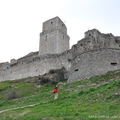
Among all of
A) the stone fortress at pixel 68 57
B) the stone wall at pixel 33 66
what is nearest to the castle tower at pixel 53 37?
the stone fortress at pixel 68 57

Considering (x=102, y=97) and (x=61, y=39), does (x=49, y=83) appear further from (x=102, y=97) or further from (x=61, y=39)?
(x=61, y=39)

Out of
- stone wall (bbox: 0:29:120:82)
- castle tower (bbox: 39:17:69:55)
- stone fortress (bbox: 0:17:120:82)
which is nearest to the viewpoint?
stone wall (bbox: 0:29:120:82)

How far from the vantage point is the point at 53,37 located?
146 ft

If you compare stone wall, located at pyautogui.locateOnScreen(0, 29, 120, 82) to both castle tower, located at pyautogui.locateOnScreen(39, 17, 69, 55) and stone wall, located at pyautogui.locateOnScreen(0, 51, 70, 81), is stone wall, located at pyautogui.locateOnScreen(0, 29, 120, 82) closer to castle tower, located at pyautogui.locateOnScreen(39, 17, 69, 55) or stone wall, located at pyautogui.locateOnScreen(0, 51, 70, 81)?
stone wall, located at pyautogui.locateOnScreen(0, 51, 70, 81)

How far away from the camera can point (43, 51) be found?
148ft

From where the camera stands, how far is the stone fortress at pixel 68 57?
66.8 ft

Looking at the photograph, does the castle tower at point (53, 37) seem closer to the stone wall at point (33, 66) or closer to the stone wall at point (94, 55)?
the stone wall at point (33, 66)

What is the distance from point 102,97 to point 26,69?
3047 cm

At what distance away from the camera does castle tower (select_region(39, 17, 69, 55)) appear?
43900 millimetres

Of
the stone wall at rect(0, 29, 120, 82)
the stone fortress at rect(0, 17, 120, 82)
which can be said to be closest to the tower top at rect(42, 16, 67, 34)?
the stone fortress at rect(0, 17, 120, 82)

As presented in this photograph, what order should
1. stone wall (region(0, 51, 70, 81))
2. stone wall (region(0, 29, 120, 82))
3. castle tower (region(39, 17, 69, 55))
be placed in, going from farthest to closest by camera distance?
1. castle tower (region(39, 17, 69, 55))
2. stone wall (region(0, 51, 70, 81))
3. stone wall (region(0, 29, 120, 82))

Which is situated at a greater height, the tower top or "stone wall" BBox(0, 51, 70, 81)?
the tower top

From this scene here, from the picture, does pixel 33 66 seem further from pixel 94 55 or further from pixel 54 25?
pixel 94 55

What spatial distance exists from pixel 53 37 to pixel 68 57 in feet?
40.2
